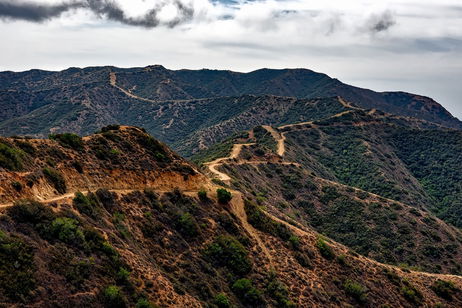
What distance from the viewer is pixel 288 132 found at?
139000mm

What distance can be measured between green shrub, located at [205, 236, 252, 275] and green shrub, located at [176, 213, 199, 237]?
2.13m

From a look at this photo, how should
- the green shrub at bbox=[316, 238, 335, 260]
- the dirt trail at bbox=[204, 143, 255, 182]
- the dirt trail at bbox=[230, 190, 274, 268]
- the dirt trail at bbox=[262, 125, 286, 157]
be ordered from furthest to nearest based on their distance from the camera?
the dirt trail at bbox=[262, 125, 286, 157], the dirt trail at bbox=[204, 143, 255, 182], the green shrub at bbox=[316, 238, 335, 260], the dirt trail at bbox=[230, 190, 274, 268]

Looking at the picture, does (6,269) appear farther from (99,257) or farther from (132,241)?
(132,241)

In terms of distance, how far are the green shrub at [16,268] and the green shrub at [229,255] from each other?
58.0 feet

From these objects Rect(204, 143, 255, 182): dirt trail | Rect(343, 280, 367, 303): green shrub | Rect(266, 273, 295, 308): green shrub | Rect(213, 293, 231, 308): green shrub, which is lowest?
Rect(343, 280, 367, 303): green shrub

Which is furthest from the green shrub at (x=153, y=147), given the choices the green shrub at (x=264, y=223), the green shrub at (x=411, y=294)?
the green shrub at (x=411, y=294)

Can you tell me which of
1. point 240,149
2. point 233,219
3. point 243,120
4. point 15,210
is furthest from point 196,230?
point 243,120

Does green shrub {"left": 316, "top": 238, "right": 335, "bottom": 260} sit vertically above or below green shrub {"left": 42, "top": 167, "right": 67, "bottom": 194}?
below

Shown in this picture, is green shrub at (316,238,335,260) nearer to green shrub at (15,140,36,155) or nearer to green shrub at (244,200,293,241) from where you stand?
green shrub at (244,200,293,241)

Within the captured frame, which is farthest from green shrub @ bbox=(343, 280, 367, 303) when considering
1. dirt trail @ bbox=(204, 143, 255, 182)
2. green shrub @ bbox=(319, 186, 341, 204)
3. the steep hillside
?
green shrub @ bbox=(319, 186, 341, 204)

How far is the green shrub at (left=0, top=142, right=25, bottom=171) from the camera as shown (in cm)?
2852

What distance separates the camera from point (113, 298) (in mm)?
23250

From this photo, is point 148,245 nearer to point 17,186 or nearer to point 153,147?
point 17,186

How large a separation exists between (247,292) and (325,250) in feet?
49.1
